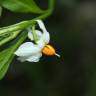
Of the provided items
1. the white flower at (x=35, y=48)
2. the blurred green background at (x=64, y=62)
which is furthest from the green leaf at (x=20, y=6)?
the blurred green background at (x=64, y=62)

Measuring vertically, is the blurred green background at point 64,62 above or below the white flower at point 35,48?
below

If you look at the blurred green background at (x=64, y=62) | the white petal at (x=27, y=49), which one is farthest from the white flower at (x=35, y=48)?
the blurred green background at (x=64, y=62)

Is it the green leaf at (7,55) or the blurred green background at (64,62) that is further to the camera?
the blurred green background at (64,62)

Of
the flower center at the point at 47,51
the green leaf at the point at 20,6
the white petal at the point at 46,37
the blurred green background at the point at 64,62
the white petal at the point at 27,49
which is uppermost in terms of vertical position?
the green leaf at the point at 20,6

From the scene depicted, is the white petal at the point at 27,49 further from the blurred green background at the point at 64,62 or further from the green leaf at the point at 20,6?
the blurred green background at the point at 64,62

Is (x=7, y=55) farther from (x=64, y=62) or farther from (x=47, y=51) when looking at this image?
(x=64, y=62)

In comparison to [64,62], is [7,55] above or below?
above

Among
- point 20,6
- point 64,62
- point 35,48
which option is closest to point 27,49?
point 35,48
